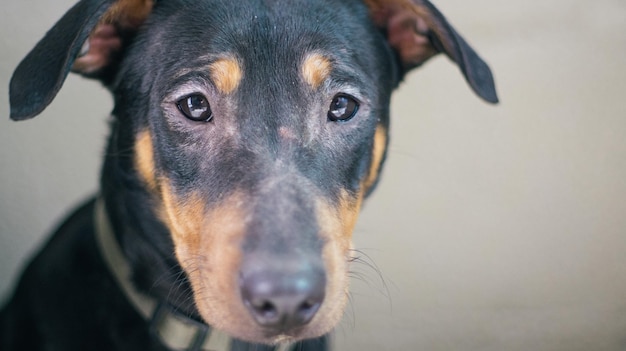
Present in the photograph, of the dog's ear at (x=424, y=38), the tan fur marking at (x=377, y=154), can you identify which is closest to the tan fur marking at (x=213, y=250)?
the tan fur marking at (x=377, y=154)

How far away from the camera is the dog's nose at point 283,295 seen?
73.6 inches

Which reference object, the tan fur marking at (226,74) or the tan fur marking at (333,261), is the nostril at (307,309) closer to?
the tan fur marking at (333,261)

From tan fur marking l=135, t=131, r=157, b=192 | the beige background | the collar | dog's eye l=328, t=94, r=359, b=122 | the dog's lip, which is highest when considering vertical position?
dog's eye l=328, t=94, r=359, b=122

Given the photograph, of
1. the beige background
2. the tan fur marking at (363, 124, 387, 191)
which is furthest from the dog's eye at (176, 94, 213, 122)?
the beige background

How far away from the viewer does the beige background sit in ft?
12.0

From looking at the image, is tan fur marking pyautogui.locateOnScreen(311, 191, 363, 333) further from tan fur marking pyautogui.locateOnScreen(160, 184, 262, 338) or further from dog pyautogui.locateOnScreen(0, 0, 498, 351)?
tan fur marking pyautogui.locateOnScreen(160, 184, 262, 338)

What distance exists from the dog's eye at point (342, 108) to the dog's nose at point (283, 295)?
619 mm

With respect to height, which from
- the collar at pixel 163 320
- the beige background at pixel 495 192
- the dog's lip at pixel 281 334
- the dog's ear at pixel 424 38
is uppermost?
the dog's ear at pixel 424 38

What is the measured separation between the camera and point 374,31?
2637mm

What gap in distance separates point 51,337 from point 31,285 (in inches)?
9.3

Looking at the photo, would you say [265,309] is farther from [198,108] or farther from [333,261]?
[198,108]

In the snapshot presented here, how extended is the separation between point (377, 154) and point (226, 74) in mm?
622

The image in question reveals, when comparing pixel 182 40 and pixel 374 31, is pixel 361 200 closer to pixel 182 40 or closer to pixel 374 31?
pixel 374 31

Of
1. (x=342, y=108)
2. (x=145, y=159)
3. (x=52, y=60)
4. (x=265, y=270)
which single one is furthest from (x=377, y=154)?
(x=52, y=60)
